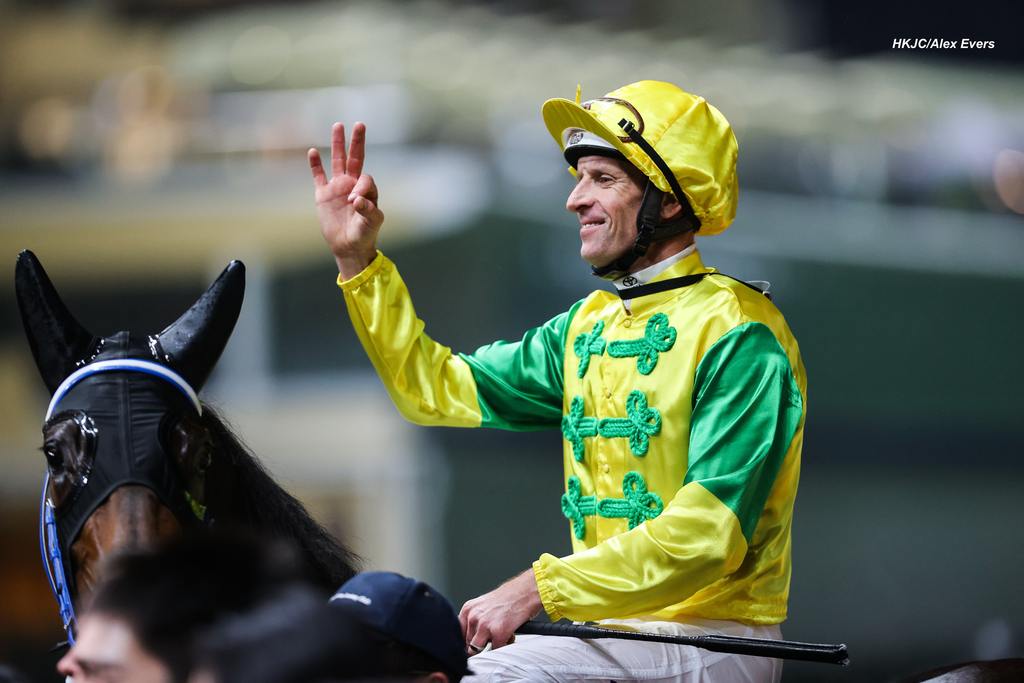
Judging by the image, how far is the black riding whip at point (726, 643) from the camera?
6.66 ft

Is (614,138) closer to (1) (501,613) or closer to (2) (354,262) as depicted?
(2) (354,262)

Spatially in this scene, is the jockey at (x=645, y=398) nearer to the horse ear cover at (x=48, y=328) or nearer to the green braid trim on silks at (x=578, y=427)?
the green braid trim on silks at (x=578, y=427)

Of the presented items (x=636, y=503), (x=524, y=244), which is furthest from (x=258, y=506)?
(x=524, y=244)

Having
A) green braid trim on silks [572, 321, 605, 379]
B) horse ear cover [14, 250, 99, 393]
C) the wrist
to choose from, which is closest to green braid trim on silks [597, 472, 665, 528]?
green braid trim on silks [572, 321, 605, 379]

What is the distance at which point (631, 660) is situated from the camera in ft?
7.47

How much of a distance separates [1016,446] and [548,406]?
13.2 ft

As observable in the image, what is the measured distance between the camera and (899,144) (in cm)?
656

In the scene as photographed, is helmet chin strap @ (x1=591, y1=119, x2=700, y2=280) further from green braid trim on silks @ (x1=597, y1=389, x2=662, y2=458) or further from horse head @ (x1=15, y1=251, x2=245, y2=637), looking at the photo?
horse head @ (x1=15, y1=251, x2=245, y2=637)

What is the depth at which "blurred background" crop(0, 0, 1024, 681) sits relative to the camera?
606 centimetres

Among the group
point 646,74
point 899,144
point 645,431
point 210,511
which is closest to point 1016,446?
point 899,144

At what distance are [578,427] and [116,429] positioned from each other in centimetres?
88

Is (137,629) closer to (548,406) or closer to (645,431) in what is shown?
(645,431)

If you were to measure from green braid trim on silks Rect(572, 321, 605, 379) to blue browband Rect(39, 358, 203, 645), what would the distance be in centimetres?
73

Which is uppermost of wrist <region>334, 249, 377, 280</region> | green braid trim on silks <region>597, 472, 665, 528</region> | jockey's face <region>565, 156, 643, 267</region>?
jockey's face <region>565, 156, 643, 267</region>
